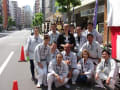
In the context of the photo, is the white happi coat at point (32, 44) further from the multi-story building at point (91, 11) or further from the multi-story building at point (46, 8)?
the multi-story building at point (46, 8)

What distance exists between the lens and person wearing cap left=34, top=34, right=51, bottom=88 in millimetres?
6252

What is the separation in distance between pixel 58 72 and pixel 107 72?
1.29m

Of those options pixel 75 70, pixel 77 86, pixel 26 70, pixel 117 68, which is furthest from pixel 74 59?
pixel 26 70

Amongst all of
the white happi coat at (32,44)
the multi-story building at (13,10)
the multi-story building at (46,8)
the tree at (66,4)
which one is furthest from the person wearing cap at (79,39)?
the multi-story building at (13,10)

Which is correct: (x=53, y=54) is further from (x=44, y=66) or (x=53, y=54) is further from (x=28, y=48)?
(x=28, y=48)

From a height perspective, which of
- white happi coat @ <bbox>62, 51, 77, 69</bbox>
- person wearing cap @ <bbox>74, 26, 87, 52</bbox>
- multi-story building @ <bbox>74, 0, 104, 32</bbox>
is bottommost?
white happi coat @ <bbox>62, 51, 77, 69</bbox>

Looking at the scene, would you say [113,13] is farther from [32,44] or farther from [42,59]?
[32,44]

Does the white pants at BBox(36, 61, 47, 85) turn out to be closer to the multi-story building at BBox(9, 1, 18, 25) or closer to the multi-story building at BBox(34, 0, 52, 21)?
the multi-story building at BBox(34, 0, 52, 21)

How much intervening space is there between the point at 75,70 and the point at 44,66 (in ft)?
3.02

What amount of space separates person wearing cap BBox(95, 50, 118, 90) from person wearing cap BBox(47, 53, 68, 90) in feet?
2.82

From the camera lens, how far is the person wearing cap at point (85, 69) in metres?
6.28

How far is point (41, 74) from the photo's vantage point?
620cm

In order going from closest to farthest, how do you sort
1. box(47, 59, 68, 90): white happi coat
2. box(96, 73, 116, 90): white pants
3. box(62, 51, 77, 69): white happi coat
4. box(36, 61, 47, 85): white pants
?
box(96, 73, 116, 90): white pants < box(47, 59, 68, 90): white happi coat < box(36, 61, 47, 85): white pants < box(62, 51, 77, 69): white happi coat

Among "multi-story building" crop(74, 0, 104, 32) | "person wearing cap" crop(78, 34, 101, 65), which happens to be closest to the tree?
"multi-story building" crop(74, 0, 104, 32)
